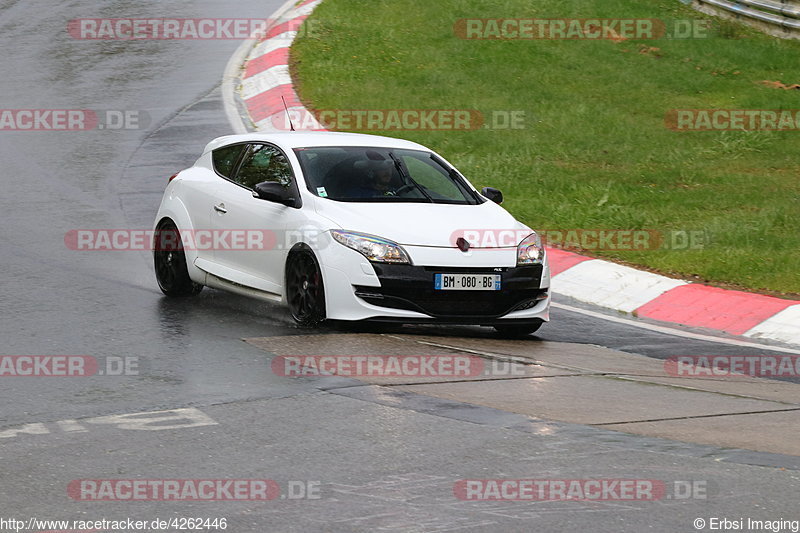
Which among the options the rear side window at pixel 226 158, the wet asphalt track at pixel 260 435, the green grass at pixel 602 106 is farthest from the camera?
the green grass at pixel 602 106

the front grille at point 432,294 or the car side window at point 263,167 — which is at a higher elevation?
the car side window at point 263,167

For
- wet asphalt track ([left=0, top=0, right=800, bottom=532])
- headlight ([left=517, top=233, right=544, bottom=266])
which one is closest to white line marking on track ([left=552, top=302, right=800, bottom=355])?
wet asphalt track ([left=0, top=0, right=800, bottom=532])

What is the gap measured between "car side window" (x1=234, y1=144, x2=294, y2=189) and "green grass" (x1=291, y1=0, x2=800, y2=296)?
13.3 feet

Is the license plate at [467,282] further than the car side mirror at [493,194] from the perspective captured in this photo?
No

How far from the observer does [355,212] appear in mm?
10258

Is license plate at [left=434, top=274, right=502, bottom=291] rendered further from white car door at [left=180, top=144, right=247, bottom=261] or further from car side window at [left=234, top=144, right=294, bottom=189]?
white car door at [left=180, top=144, right=247, bottom=261]

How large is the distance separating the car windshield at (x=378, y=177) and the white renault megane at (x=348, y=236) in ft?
0.04

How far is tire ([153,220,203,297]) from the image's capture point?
11.7 meters

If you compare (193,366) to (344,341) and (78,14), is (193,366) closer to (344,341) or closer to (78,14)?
(344,341)

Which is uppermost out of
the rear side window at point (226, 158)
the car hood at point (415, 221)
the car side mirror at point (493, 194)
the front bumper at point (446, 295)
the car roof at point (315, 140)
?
the car roof at point (315, 140)

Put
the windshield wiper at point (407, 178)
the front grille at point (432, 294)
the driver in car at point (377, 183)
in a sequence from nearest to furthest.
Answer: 1. the front grille at point (432, 294)
2. the driver in car at point (377, 183)
3. the windshield wiper at point (407, 178)

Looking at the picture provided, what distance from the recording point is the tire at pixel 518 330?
10.5 meters

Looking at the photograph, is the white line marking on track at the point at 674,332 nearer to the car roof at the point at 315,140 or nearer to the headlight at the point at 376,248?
the car roof at the point at 315,140

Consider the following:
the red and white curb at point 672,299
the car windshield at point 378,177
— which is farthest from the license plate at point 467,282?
the red and white curb at point 672,299
